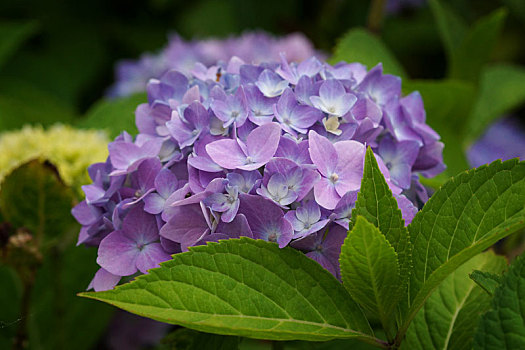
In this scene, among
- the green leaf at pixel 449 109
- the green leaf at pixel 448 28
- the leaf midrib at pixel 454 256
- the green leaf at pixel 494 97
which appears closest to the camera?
the leaf midrib at pixel 454 256

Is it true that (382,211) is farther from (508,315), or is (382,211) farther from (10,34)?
(10,34)

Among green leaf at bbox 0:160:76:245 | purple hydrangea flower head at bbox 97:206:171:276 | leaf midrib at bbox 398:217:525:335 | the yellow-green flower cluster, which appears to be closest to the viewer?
leaf midrib at bbox 398:217:525:335

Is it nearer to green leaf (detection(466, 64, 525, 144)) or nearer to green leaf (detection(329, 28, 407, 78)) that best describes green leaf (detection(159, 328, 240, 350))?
green leaf (detection(329, 28, 407, 78))

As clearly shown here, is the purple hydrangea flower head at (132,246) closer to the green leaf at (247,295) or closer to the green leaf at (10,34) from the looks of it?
the green leaf at (247,295)

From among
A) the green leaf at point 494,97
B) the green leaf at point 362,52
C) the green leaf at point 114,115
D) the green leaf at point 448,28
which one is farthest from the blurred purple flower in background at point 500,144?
the green leaf at point 114,115

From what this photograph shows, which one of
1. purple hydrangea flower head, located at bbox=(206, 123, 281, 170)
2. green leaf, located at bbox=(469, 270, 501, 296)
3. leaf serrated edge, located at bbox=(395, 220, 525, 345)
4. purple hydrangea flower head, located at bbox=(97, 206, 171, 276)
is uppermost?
purple hydrangea flower head, located at bbox=(206, 123, 281, 170)

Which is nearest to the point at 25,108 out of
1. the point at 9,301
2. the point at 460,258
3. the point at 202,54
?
the point at 202,54

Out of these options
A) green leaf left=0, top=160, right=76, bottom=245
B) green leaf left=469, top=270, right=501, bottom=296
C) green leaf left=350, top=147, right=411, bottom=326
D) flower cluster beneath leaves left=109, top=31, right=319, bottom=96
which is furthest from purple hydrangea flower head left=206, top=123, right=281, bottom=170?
flower cluster beneath leaves left=109, top=31, right=319, bottom=96
